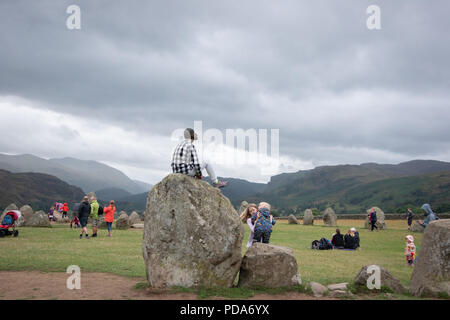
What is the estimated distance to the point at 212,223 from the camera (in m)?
9.45

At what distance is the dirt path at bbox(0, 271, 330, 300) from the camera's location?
866 cm

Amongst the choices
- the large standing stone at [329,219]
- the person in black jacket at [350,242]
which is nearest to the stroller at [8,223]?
the person in black jacket at [350,242]

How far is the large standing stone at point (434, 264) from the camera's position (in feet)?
32.3

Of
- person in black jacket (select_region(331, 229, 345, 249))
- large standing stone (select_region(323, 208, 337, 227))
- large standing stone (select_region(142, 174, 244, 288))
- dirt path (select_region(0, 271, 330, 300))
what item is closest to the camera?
dirt path (select_region(0, 271, 330, 300))

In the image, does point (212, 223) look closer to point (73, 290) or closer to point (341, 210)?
point (73, 290)

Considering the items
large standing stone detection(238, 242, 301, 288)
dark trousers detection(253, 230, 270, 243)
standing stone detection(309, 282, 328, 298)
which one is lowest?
standing stone detection(309, 282, 328, 298)

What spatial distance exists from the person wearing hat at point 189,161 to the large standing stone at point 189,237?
467 millimetres

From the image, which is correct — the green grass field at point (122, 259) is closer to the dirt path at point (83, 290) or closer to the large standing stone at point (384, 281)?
the dirt path at point (83, 290)

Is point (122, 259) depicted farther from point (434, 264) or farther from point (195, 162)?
point (434, 264)

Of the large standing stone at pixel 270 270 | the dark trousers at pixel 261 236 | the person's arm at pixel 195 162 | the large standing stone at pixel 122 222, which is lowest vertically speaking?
the large standing stone at pixel 122 222

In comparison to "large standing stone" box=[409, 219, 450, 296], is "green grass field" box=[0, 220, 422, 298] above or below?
below

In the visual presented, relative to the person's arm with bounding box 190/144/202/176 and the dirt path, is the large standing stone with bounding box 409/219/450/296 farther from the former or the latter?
the person's arm with bounding box 190/144/202/176

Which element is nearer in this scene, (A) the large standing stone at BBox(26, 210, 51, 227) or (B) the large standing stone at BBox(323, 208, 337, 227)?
(A) the large standing stone at BBox(26, 210, 51, 227)

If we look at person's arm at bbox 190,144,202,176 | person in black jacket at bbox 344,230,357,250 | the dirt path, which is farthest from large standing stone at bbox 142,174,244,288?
person in black jacket at bbox 344,230,357,250
